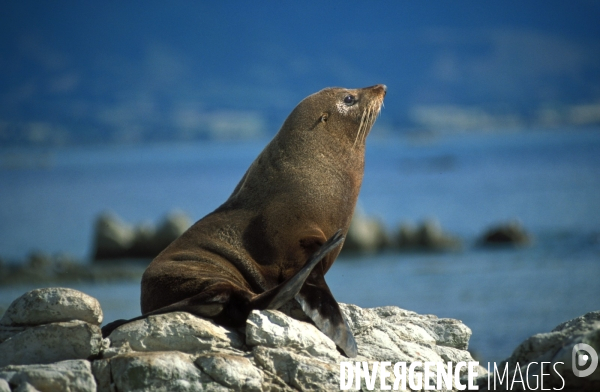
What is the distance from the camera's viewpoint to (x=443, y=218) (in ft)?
154

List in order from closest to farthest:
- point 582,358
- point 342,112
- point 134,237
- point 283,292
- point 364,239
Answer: point 582,358 → point 283,292 → point 342,112 → point 134,237 → point 364,239

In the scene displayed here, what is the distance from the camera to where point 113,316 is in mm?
19766

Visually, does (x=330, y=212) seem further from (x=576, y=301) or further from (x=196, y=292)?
(x=576, y=301)

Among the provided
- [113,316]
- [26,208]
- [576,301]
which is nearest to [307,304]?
[113,316]

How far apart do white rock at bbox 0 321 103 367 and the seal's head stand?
3302mm

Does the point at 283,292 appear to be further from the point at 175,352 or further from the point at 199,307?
the point at 175,352

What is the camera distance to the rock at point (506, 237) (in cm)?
3225

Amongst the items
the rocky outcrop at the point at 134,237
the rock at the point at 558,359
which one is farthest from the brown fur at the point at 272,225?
the rocky outcrop at the point at 134,237

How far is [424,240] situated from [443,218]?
15238 millimetres

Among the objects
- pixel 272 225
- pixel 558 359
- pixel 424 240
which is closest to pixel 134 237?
pixel 424 240

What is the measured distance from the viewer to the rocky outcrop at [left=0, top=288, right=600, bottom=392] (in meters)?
6.52

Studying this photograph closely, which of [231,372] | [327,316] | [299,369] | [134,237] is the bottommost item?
[231,372]

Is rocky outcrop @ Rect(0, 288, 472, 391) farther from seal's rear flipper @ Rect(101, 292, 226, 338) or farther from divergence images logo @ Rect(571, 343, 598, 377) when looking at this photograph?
divergence images logo @ Rect(571, 343, 598, 377)

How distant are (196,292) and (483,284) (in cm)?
1852
